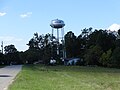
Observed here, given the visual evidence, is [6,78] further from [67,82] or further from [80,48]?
[80,48]

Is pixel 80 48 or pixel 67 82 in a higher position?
pixel 80 48

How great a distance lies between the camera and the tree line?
103281mm

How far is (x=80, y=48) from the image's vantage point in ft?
509

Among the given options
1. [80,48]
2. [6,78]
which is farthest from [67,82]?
[80,48]

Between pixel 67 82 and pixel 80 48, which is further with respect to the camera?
pixel 80 48

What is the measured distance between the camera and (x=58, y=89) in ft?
63.6

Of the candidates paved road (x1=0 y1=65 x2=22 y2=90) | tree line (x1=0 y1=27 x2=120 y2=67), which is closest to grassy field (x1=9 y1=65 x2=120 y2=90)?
paved road (x1=0 y1=65 x2=22 y2=90)

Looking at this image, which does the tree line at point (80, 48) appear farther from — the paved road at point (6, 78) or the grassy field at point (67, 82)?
the grassy field at point (67, 82)

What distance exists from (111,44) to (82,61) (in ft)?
51.8

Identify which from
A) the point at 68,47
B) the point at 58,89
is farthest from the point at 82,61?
the point at 58,89

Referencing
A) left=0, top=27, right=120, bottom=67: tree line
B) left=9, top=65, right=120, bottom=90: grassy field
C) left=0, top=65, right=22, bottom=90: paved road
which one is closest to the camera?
left=9, top=65, right=120, bottom=90: grassy field

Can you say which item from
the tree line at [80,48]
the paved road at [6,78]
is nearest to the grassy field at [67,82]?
the paved road at [6,78]

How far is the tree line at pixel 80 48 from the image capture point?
10328 centimetres

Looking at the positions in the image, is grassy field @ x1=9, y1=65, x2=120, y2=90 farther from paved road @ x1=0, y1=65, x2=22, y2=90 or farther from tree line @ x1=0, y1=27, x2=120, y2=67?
tree line @ x1=0, y1=27, x2=120, y2=67
